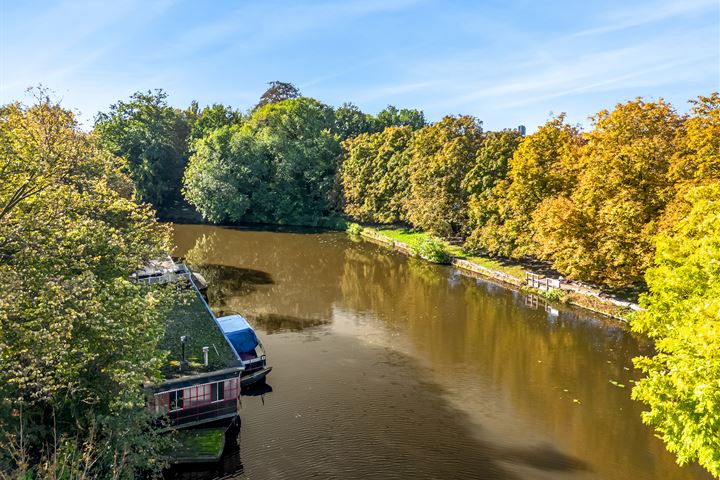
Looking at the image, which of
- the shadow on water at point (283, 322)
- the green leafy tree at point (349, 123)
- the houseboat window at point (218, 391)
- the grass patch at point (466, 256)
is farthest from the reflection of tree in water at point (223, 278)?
the green leafy tree at point (349, 123)

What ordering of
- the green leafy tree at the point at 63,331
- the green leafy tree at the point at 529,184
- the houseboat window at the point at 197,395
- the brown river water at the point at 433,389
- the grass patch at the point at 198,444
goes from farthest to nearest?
the green leafy tree at the point at 529,184 → the houseboat window at the point at 197,395 → the brown river water at the point at 433,389 → the grass patch at the point at 198,444 → the green leafy tree at the point at 63,331

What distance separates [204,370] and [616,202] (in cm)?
3274

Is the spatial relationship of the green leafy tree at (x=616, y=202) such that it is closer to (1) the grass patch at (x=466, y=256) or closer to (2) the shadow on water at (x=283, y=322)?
(1) the grass patch at (x=466, y=256)

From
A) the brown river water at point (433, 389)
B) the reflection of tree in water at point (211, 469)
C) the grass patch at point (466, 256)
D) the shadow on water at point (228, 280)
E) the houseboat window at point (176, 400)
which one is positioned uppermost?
the grass patch at point (466, 256)

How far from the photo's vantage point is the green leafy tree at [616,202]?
3581 centimetres

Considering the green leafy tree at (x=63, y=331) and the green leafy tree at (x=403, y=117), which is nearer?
the green leafy tree at (x=63, y=331)

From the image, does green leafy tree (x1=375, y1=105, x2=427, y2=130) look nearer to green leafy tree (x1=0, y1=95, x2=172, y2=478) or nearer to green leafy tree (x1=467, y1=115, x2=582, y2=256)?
green leafy tree (x1=467, y1=115, x2=582, y2=256)

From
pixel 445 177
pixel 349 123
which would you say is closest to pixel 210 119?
pixel 349 123

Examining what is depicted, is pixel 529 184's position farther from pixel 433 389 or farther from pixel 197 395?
pixel 197 395

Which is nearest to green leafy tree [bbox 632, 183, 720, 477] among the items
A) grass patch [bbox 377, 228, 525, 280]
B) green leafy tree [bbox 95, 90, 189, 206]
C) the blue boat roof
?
the blue boat roof

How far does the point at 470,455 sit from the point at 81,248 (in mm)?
17055

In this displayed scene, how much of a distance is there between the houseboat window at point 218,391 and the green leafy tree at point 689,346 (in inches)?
661

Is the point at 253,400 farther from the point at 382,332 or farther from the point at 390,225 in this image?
the point at 390,225

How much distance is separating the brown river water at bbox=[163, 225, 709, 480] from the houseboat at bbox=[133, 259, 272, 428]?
4.90ft
